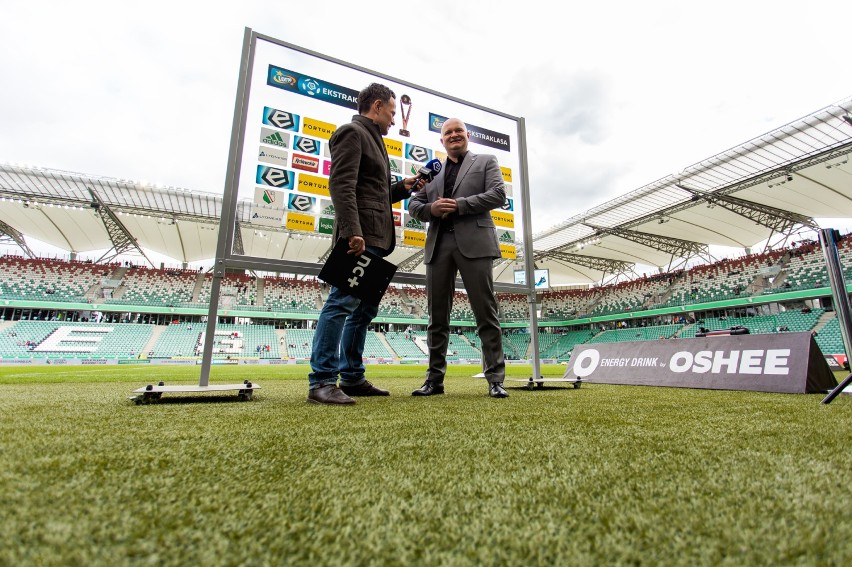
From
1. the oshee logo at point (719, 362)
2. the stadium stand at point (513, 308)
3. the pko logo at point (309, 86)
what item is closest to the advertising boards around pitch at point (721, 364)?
the oshee logo at point (719, 362)

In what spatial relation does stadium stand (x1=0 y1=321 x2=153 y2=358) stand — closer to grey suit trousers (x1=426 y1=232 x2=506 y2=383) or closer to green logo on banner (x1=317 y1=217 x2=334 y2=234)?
green logo on banner (x1=317 y1=217 x2=334 y2=234)

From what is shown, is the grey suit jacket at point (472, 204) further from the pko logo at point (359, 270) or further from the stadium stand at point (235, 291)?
the stadium stand at point (235, 291)

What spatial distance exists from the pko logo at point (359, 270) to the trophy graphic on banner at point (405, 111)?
165 cm

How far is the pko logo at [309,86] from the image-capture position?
2.88 metres

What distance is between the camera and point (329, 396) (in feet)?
5.82

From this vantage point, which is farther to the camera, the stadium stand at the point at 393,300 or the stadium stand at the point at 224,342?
the stadium stand at the point at 224,342

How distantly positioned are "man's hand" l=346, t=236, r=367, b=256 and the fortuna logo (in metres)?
1.26

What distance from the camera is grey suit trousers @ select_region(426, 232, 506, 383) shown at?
2369 millimetres

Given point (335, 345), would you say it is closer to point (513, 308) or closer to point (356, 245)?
point (356, 245)

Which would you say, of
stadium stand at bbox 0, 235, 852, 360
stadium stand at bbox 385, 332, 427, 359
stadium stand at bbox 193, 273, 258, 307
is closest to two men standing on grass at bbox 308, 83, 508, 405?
stadium stand at bbox 0, 235, 852, 360

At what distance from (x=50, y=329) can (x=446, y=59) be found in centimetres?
2427

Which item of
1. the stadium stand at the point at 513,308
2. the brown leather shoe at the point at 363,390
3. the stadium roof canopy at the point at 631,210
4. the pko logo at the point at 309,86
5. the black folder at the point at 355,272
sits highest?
the stadium roof canopy at the point at 631,210

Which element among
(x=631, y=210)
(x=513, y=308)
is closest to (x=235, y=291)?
(x=513, y=308)

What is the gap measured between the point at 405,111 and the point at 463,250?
1581 millimetres
